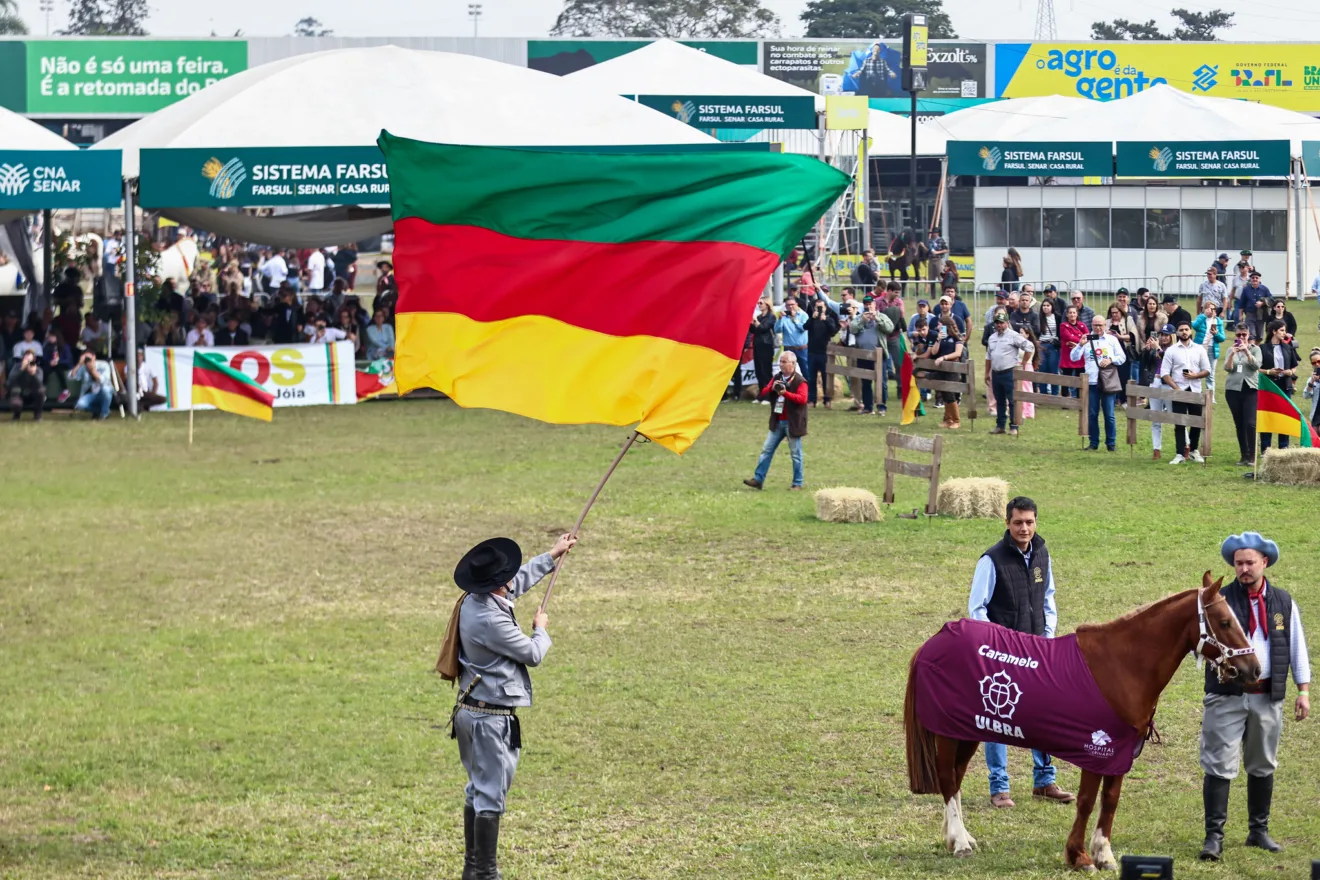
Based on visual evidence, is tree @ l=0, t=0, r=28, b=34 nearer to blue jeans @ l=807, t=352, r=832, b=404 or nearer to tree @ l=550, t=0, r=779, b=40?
tree @ l=550, t=0, r=779, b=40

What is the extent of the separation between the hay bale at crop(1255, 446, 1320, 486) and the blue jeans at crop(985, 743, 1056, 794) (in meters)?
12.2

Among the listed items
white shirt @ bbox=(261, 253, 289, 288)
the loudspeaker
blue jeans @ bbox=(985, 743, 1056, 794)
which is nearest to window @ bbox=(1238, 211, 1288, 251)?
white shirt @ bbox=(261, 253, 289, 288)

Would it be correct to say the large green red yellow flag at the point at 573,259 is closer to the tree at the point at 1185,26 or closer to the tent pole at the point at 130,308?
the tent pole at the point at 130,308

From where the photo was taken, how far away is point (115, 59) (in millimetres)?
71375

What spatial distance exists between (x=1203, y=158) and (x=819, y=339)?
53.3ft

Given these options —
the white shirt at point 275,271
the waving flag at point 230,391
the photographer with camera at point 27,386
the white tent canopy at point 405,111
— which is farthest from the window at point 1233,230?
the photographer with camera at point 27,386

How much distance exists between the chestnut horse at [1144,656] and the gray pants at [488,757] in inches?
123

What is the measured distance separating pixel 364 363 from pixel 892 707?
851 inches

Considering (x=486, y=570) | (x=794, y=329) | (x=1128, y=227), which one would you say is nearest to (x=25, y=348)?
(x=794, y=329)

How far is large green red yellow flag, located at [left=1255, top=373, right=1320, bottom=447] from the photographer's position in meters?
22.1

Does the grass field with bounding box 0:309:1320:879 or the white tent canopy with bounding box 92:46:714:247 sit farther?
the white tent canopy with bounding box 92:46:714:247

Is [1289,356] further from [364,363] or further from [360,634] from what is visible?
[364,363]

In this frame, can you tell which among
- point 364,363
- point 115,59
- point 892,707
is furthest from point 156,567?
point 115,59

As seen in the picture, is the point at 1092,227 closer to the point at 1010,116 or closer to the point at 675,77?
the point at 1010,116
